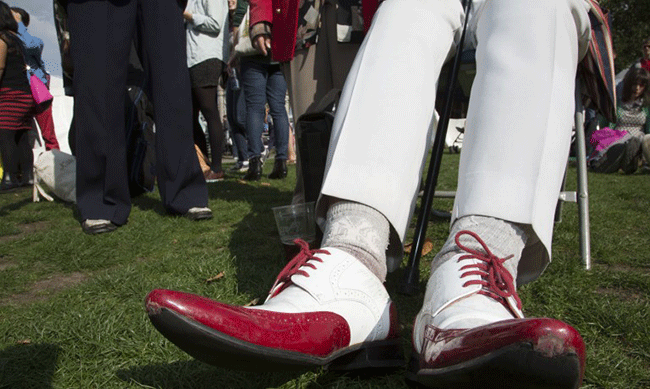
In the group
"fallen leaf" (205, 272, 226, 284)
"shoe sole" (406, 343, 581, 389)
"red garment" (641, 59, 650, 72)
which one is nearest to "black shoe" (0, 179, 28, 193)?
"fallen leaf" (205, 272, 226, 284)

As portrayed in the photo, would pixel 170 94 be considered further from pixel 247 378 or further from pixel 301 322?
pixel 301 322

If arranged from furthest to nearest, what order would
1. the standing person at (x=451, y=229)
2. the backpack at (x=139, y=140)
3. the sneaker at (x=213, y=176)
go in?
the sneaker at (x=213, y=176) < the backpack at (x=139, y=140) < the standing person at (x=451, y=229)

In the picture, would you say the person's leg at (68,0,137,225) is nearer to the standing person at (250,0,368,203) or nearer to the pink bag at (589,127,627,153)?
the standing person at (250,0,368,203)

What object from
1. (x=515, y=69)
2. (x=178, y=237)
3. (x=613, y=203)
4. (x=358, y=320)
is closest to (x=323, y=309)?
(x=358, y=320)

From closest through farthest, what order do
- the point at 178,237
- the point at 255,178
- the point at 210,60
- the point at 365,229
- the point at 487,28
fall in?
1. the point at 365,229
2. the point at 487,28
3. the point at 178,237
4. the point at 210,60
5. the point at 255,178

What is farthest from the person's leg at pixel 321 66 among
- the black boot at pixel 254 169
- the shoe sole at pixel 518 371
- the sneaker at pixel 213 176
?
the sneaker at pixel 213 176

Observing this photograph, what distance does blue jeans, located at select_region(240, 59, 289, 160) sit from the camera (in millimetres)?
4805

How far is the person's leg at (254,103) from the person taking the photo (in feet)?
15.7

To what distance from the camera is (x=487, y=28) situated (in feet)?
3.90

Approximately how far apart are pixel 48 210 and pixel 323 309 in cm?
339

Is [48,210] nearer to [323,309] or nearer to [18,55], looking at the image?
[18,55]

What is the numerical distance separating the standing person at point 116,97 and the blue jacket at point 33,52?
11.5 ft

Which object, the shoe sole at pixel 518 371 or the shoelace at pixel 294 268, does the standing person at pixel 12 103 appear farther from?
the shoe sole at pixel 518 371

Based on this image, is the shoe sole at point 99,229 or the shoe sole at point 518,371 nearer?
the shoe sole at point 518,371
